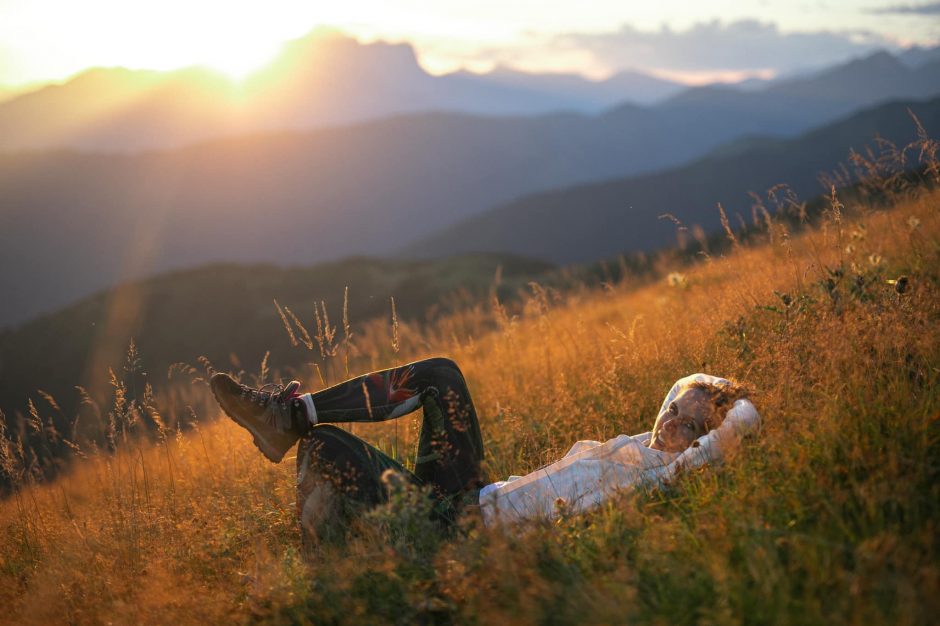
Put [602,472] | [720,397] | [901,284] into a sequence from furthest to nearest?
1. [901,284]
2. [720,397]
3. [602,472]

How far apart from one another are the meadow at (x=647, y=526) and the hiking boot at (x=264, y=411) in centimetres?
53

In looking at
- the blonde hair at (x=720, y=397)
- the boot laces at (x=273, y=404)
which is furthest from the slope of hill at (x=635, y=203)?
the boot laces at (x=273, y=404)

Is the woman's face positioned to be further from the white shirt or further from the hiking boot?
the hiking boot

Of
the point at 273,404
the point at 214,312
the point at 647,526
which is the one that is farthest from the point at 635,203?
the point at 647,526

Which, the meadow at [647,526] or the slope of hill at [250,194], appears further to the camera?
the slope of hill at [250,194]

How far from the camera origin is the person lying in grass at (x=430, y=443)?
306 centimetres

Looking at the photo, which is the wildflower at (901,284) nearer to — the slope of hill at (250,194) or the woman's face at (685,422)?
the woman's face at (685,422)

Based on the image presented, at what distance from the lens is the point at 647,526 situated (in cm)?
253

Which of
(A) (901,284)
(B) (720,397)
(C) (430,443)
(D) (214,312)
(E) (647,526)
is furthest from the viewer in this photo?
(D) (214,312)

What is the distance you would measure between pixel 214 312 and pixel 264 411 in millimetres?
28958

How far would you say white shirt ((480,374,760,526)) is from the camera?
112 inches

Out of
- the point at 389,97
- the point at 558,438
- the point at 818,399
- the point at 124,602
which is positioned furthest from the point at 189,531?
the point at 389,97

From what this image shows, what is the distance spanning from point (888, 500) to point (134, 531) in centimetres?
361

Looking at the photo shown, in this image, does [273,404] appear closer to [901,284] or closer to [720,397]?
[720,397]
